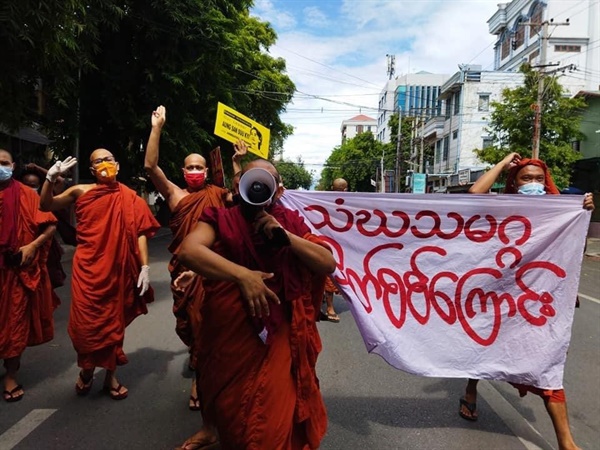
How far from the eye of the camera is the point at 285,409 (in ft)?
6.39

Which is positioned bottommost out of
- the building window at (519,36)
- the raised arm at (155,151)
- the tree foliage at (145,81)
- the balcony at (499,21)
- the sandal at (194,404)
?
the sandal at (194,404)

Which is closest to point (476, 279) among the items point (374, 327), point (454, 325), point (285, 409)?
point (454, 325)

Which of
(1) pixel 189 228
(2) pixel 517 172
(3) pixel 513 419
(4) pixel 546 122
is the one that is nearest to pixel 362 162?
(4) pixel 546 122

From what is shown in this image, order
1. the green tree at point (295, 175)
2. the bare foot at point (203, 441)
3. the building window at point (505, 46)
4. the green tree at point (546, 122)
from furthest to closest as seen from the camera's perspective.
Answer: the green tree at point (295, 175), the building window at point (505, 46), the green tree at point (546, 122), the bare foot at point (203, 441)

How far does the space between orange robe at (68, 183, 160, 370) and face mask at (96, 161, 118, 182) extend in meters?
0.07

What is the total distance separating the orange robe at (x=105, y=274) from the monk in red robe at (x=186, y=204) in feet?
1.33

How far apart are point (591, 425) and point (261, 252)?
2794 mm

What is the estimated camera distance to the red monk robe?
6.31 ft

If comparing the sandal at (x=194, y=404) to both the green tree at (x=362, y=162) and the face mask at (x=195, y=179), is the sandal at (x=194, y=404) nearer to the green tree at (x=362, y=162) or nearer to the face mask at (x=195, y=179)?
the face mask at (x=195, y=179)

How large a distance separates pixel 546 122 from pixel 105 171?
63.0 ft

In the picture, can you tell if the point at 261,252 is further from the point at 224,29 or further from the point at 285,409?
the point at 224,29

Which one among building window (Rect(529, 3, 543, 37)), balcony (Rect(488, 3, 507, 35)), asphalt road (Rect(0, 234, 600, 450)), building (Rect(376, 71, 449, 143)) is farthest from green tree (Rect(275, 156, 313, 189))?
asphalt road (Rect(0, 234, 600, 450))

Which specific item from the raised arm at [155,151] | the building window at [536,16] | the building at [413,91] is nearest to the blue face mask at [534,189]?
the raised arm at [155,151]

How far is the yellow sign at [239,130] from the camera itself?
363 centimetres
